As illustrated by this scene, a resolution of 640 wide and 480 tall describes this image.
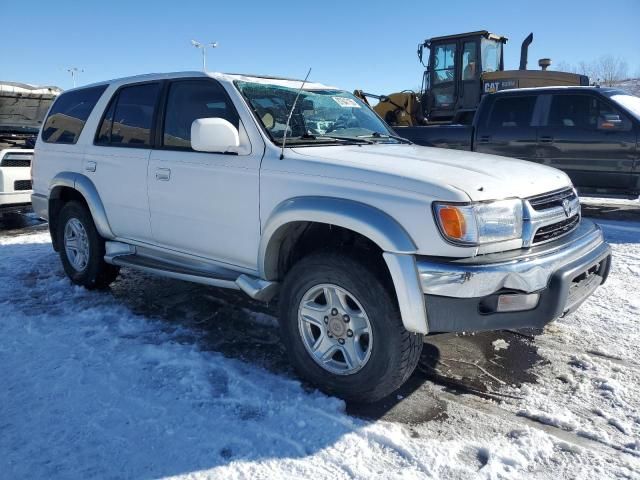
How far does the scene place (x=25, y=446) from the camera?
2521mm

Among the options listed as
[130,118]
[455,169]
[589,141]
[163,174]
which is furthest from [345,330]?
[589,141]

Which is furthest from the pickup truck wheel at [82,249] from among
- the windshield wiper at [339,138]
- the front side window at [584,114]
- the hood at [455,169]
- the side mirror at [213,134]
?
the front side window at [584,114]

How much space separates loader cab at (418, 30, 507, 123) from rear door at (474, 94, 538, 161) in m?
4.54

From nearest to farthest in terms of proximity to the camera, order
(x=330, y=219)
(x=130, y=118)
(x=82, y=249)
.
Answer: (x=330, y=219), (x=130, y=118), (x=82, y=249)

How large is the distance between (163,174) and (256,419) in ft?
6.60

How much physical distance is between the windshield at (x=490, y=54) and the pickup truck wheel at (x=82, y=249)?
11.6 metres

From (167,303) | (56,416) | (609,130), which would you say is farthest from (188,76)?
(609,130)

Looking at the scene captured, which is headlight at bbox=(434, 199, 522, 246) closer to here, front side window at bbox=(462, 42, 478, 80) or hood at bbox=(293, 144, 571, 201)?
hood at bbox=(293, 144, 571, 201)

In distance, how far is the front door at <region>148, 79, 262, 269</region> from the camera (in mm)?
3375

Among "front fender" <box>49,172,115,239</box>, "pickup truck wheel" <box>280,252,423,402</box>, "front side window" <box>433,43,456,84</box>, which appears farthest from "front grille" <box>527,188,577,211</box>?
"front side window" <box>433,43,456,84</box>

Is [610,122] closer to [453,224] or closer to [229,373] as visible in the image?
[453,224]

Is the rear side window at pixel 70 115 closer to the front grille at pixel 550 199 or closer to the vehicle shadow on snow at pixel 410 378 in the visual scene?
the vehicle shadow on snow at pixel 410 378

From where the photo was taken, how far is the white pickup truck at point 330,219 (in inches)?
103

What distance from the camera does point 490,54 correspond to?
13773 mm
